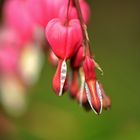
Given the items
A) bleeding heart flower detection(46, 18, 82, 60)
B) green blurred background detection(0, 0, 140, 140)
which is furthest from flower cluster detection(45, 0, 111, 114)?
green blurred background detection(0, 0, 140, 140)

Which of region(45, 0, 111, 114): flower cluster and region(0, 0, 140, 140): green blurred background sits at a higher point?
region(45, 0, 111, 114): flower cluster

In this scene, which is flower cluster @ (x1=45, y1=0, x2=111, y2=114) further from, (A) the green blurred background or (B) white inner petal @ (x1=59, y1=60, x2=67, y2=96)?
(A) the green blurred background

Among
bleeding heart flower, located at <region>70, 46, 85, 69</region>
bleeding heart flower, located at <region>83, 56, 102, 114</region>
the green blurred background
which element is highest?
bleeding heart flower, located at <region>70, 46, 85, 69</region>

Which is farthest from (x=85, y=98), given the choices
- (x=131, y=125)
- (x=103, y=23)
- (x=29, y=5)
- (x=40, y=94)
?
(x=103, y=23)

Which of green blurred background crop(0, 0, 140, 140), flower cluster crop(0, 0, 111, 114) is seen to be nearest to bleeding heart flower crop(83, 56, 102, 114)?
flower cluster crop(0, 0, 111, 114)

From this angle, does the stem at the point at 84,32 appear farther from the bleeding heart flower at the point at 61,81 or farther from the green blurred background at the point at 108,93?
the green blurred background at the point at 108,93

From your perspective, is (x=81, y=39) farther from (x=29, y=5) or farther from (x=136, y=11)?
(x=136, y=11)

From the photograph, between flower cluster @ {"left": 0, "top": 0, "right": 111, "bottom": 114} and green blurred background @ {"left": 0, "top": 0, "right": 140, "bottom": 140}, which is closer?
flower cluster @ {"left": 0, "top": 0, "right": 111, "bottom": 114}
